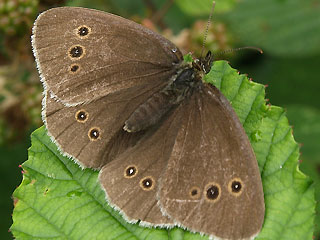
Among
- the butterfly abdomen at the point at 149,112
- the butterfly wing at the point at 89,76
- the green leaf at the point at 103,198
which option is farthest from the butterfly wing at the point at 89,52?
the green leaf at the point at 103,198

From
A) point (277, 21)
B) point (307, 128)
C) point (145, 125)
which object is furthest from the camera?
point (277, 21)

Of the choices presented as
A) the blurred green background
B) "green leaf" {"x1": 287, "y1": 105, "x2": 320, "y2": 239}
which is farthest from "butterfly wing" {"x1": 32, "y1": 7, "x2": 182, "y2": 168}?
"green leaf" {"x1": 287, "y1": 105, "x2": 320, "y2": 239}

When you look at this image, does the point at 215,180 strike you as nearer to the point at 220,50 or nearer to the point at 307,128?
the point at 220,50

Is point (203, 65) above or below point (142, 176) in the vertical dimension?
above

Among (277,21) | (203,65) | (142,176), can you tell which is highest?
(277,21)

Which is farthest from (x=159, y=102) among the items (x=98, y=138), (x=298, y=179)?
(x=298, y=179)

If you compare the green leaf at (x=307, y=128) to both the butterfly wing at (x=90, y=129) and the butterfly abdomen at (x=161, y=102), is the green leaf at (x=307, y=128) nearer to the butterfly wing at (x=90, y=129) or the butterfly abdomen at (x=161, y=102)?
the butterfly abdomen at (x=161, y=102)

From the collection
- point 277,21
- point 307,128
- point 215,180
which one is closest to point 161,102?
point 215,180

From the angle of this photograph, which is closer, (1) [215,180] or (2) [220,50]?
(1) [215,180]
